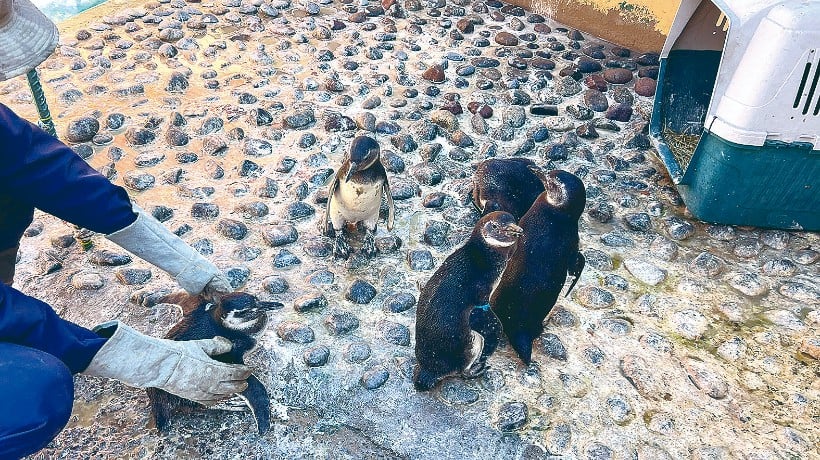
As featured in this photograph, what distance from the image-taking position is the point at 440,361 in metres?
2.72

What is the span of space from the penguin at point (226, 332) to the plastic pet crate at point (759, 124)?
2.40 metres

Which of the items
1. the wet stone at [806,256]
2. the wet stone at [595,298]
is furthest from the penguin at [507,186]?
the wet stone at [806,256]

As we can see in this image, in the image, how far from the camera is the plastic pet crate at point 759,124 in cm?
306

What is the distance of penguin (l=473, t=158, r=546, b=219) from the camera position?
11.2 feet

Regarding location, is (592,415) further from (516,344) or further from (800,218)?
(800,218)

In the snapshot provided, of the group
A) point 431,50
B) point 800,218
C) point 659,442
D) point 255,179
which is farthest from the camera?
point 431,50

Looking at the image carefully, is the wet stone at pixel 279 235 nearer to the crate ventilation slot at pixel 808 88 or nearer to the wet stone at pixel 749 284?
the wet stone at pixel 749 284

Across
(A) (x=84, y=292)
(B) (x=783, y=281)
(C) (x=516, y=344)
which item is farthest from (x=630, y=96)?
(A) (x=84, y=292)

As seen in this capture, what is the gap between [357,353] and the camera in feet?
9.62

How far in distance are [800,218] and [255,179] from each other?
3137mm

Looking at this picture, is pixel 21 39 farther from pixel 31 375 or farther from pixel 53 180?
pixel 31 375

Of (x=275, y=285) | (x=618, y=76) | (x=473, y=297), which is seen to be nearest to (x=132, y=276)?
(x=275, y=285)

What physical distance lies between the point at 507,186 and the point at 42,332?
2.30 meters

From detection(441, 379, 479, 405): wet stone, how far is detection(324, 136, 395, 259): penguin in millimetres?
947
